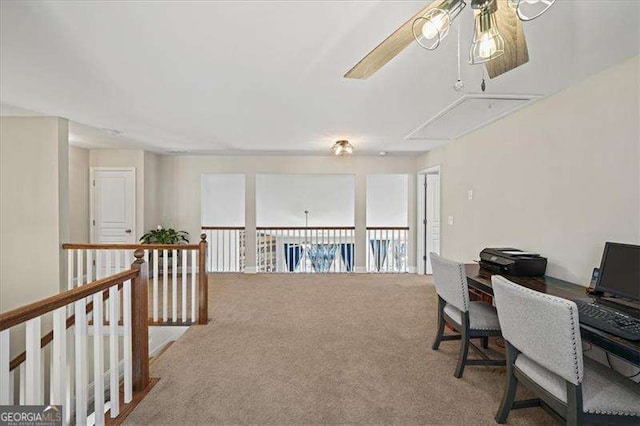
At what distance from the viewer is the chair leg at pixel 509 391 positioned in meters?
1.81

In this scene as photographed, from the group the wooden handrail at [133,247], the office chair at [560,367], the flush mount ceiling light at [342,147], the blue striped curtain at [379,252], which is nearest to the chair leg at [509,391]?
the office chair at [560,367]

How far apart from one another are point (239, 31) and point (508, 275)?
2.90m

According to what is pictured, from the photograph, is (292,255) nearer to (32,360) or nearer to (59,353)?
(59,353)

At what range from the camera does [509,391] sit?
6.01 feet

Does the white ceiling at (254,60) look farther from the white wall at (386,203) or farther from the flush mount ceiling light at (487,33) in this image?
the white wall at (386,203)

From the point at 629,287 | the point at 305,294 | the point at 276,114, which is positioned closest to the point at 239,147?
the point at 276,114

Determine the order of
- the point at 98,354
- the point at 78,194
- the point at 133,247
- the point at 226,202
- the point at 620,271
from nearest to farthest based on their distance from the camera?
the point at 98,354 → the point at 620,271 → the point at 133,247 → the point at 78,194 → the point at 226,202

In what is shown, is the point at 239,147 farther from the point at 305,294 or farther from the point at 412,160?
the point at 412,160

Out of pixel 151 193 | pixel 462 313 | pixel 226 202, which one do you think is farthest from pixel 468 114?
pixel 226 202

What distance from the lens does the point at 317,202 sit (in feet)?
25.2

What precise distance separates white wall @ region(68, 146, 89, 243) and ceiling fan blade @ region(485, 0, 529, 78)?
631 centimetres

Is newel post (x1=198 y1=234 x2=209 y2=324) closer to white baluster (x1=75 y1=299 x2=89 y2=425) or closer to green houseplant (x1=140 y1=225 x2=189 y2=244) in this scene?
white baluster (x1=75 y1=299 x2=89 y2=425)

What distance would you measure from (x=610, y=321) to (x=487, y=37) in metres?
1.59

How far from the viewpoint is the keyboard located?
1.45 meters
